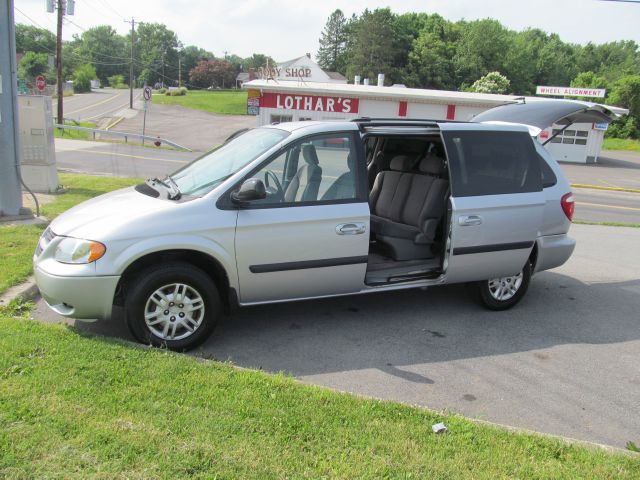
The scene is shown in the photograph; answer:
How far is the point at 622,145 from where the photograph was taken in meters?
52.1

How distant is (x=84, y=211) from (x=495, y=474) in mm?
3625

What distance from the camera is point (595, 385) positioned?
4215 millimetres

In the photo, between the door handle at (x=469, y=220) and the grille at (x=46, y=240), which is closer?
the grille at (x=46, y=240)

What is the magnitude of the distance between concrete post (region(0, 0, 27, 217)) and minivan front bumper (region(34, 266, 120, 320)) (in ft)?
15.6

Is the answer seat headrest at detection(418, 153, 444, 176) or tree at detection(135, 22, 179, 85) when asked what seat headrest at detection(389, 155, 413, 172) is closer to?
seat headrest at detection(418, 153, 444, 176)

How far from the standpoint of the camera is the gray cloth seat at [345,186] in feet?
15.6

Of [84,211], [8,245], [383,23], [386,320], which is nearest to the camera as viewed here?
[84,211]

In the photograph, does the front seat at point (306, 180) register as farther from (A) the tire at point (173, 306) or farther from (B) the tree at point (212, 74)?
(B) the tree at point (212, 74)

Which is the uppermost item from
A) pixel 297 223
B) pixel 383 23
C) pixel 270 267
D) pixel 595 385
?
pixel 383 23

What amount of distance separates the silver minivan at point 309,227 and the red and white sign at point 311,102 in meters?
27.4

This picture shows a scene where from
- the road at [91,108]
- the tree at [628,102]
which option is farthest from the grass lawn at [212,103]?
the tree at [628,102]

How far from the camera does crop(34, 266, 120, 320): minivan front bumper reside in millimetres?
3977

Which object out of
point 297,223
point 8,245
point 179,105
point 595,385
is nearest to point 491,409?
point 595,385

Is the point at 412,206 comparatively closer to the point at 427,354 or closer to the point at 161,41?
the point at 427,354
